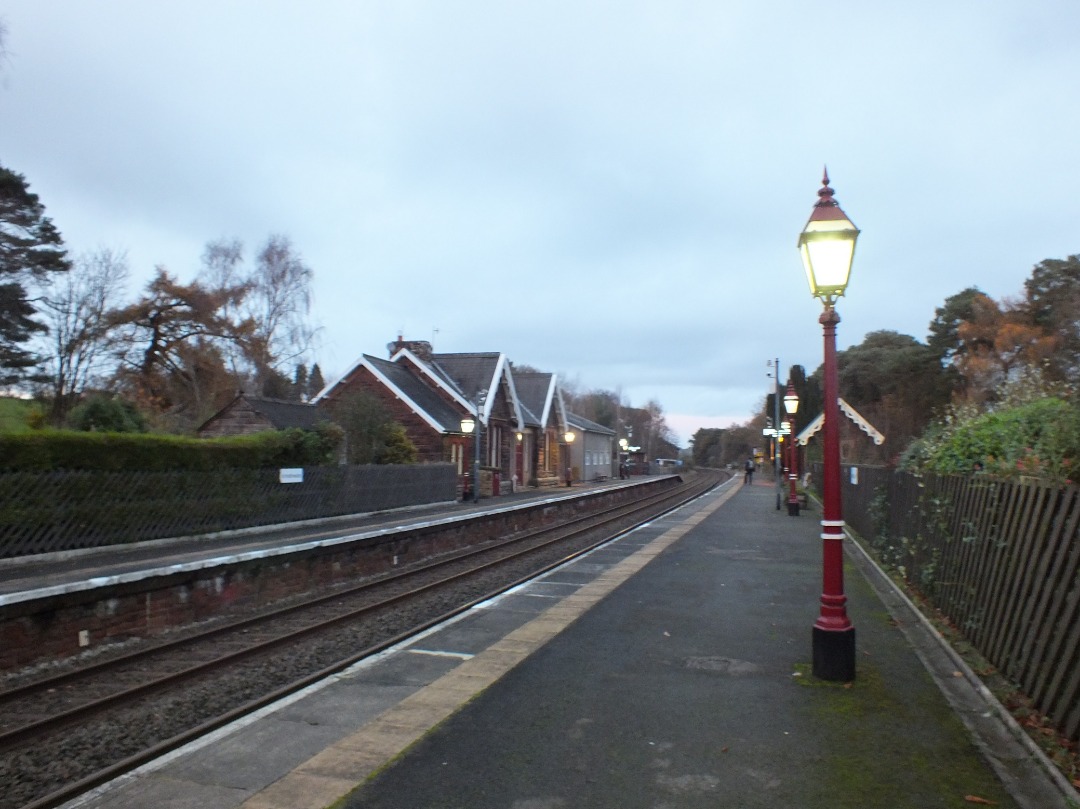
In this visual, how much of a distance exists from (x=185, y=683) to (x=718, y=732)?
16.9 feet

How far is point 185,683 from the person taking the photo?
7.76 metres

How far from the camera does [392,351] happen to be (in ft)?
143

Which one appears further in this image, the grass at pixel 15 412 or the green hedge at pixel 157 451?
the grass at pixel 15 412

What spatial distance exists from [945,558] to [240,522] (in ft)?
55.2

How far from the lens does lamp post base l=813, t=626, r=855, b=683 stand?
665 cm

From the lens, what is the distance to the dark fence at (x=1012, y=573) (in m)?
5.06

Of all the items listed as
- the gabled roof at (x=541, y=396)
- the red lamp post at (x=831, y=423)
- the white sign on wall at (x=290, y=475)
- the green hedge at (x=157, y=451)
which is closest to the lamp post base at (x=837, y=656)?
→ the red lamp post at (x=831, y=423)

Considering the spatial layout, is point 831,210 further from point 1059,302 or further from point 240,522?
point 1059,302

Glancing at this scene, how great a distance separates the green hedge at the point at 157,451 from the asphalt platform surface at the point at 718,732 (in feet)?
40.0

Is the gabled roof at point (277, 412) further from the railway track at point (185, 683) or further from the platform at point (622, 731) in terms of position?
the platform at point (622, 731)

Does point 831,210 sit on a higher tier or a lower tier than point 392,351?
lower

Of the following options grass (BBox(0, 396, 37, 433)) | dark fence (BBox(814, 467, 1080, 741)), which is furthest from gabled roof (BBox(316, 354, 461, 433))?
dark fence (BBox(814, 467, 1080, 741))

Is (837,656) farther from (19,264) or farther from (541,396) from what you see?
(541,396)

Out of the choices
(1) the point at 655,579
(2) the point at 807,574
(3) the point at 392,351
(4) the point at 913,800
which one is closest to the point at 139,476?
(1) the point at 655,579
